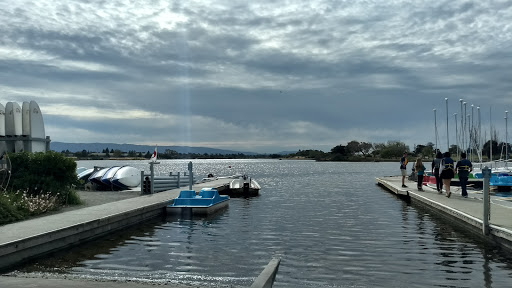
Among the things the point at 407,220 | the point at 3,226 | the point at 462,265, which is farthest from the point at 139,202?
the point at 462,265

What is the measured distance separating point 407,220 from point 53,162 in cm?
Answer: 1402

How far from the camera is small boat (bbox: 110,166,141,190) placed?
2916 centimetres

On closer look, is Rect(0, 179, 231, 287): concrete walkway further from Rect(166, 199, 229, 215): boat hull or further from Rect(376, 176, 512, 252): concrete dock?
Rect(376, 176, 512, 252): concrete dock

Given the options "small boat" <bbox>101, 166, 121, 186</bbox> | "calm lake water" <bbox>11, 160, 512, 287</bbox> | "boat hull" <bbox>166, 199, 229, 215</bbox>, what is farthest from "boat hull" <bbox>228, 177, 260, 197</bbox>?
"calm lake water" <bbox>11, 160, 512, 287</bbox>

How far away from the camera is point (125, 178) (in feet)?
97.2

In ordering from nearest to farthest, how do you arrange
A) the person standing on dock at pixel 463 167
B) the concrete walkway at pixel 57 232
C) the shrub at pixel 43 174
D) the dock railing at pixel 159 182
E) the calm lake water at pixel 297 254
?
the concrete walkway at pixel 57 232, the calm lake water at pixel 297 254, the shrub at pixel 43 174, the person standing on dock at pixel 463 167, the dock railing at pixel 159 182

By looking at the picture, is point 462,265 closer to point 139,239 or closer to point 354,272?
point 354,272

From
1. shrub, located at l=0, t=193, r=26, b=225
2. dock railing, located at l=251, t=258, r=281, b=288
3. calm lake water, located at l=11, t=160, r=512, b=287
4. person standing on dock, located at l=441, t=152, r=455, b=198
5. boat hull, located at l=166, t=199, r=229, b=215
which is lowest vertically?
calm lake water, located at l=11, t=160, r=512, b=287

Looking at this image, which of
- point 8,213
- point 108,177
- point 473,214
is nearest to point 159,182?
point 108,177

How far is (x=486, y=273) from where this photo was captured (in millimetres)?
9664

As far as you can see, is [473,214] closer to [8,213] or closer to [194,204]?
[194,204]

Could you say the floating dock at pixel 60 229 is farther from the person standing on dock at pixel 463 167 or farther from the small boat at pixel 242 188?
the small boat at pixel 242 188

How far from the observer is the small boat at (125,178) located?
29156 millimetres

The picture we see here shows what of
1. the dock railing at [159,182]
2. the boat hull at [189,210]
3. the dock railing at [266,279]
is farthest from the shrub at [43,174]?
the dock railing at [266,279]
